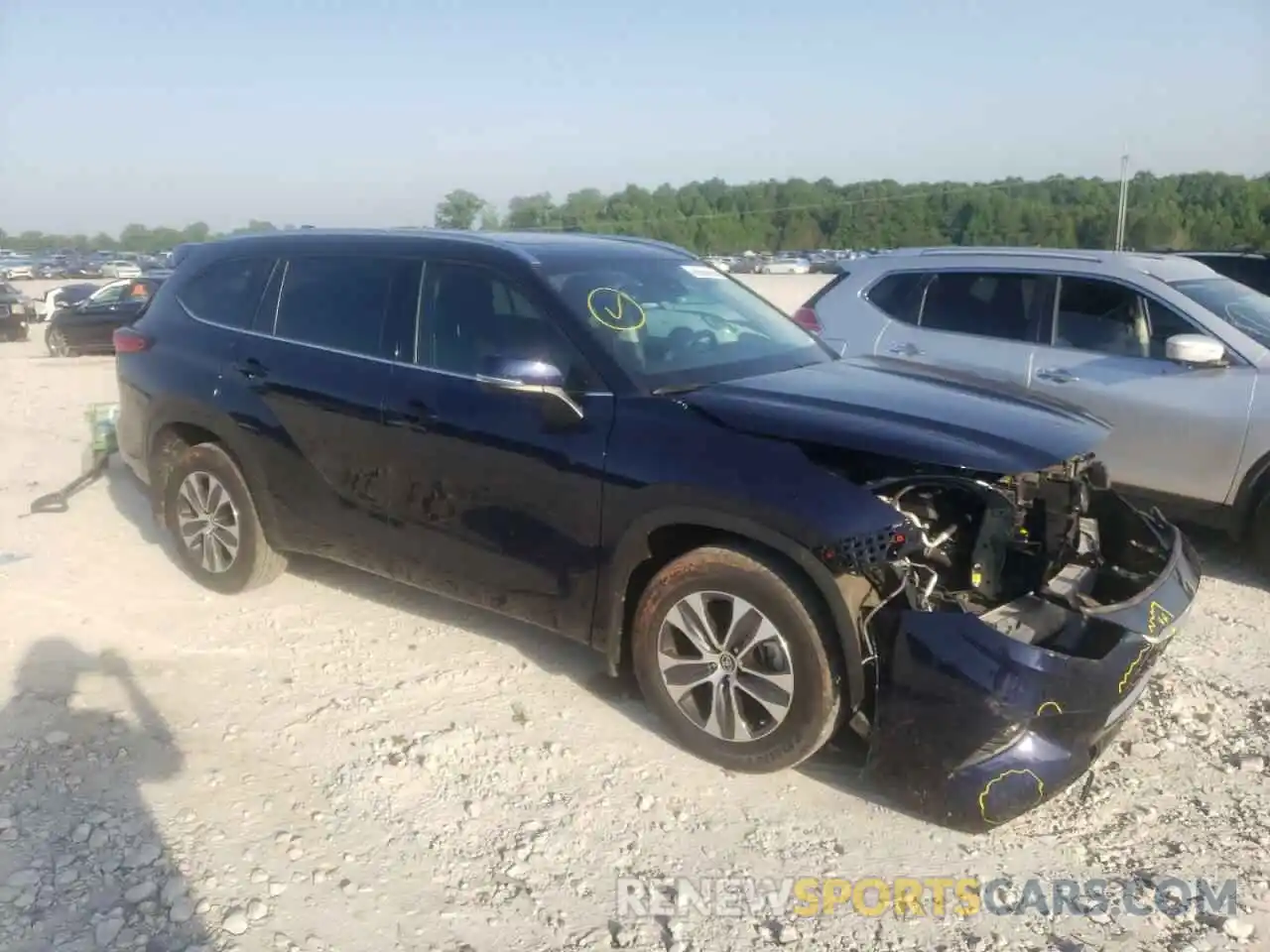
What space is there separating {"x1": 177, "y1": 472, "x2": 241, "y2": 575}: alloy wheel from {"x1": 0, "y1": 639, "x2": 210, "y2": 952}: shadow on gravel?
92 cm

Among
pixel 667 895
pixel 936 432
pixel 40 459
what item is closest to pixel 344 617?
pixel 667 895

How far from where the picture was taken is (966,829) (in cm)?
330

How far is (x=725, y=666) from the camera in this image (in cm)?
368

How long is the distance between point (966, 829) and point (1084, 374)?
3780 millimetres

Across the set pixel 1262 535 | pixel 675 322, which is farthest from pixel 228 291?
pixel 1262 535

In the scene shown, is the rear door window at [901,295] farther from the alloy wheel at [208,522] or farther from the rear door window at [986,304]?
the alloy wheel at [208,522]

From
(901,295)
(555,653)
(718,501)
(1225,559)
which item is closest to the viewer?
(718,501)

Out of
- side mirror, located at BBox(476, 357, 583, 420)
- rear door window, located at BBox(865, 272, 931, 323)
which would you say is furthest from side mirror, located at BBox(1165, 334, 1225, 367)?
side mirror, located at BBox(476, 357, 583, 420)

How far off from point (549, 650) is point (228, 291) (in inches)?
99.5

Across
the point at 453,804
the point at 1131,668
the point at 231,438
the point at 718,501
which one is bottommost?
the point at 453,804

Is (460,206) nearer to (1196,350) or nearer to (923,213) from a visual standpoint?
(1196,350)

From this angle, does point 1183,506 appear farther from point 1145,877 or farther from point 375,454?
point 375,454

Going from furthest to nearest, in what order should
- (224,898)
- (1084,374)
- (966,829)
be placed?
(1084,374) → (966,829) → (224,898)

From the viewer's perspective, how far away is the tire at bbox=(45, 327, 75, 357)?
19.1 meters
